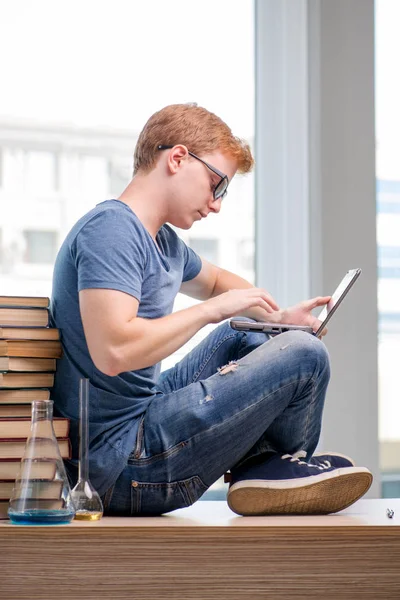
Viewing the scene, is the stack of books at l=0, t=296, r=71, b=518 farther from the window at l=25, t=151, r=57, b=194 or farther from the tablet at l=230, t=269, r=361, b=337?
the window at l=25, t=151, r=57, b=194

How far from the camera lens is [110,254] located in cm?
131

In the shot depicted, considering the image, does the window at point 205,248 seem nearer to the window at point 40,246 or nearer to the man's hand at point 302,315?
the window at point 40,246

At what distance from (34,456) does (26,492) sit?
55 mm

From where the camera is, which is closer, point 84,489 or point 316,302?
point 84,489

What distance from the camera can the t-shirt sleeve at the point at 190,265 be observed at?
5.61 feet

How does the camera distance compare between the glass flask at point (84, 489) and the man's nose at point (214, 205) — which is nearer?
the glass flask at point (84, 489)

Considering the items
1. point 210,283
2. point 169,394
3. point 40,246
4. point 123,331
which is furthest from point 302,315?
point 40,246

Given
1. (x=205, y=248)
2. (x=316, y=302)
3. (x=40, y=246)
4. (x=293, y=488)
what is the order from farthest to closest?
(x=205, y=248)
(x=40, y=246)
(x=316, y=302)
(x=293, y=488)

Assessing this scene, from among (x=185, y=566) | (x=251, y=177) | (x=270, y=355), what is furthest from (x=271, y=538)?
(x=251, y=177)

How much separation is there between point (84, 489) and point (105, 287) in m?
0.32

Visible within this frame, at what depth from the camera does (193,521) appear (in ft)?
4.28

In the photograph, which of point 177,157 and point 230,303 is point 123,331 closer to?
point 230,303

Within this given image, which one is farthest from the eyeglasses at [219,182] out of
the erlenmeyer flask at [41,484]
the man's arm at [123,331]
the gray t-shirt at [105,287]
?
the erlenmeyer flask at [41,484]

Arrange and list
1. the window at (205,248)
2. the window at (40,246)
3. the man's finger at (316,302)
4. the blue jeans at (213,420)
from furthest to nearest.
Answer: the window at (205,248)
the window at (40,246)
the man's finger at (316,302)
the blue jeans at (213,420)
